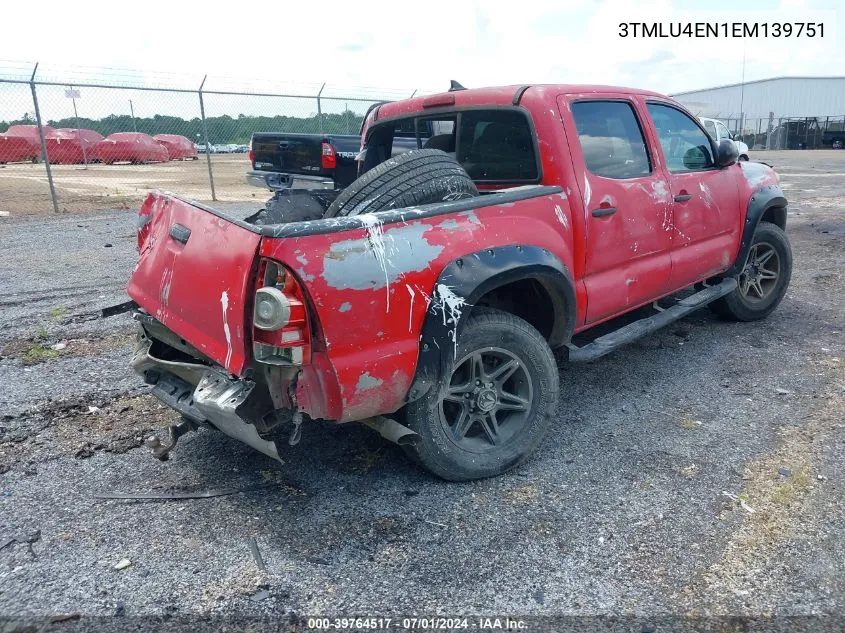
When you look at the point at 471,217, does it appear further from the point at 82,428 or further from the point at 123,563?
the point at 82,428

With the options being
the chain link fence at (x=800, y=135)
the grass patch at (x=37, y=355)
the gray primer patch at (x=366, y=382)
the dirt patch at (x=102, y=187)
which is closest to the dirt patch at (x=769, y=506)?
the gray primer patch at (x=366, y=382)

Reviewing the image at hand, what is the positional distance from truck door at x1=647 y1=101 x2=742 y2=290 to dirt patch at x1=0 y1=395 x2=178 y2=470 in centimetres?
347

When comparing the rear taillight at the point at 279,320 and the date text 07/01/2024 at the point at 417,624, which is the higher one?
the rear taillight at the point at 279,320

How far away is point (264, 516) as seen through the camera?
2.92 metres

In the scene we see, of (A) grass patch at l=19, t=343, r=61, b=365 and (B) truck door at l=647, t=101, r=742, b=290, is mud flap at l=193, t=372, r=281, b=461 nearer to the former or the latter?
(A) grass patch at l=19, t=343, r=61, b=365

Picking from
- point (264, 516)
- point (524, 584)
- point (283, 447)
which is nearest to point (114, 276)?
point (283, 447)

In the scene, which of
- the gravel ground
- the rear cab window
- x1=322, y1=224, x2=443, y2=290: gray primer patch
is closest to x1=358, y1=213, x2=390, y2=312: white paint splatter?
x1=322, y1=224, x2=443, y2=290: gray primer patch

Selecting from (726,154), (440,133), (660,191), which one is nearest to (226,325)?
(440,133)

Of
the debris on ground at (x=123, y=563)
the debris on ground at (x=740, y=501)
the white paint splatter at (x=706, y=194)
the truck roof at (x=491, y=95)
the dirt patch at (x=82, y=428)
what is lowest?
the debris on ground at (x=740, y=501)

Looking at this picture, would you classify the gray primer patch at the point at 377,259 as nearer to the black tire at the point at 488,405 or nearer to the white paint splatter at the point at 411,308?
the white paint splatter at the point at 411,308

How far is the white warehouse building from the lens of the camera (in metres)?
44.4

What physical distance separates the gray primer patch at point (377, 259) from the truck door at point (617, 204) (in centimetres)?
116

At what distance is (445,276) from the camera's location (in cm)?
285

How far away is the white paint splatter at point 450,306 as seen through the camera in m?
2.83
